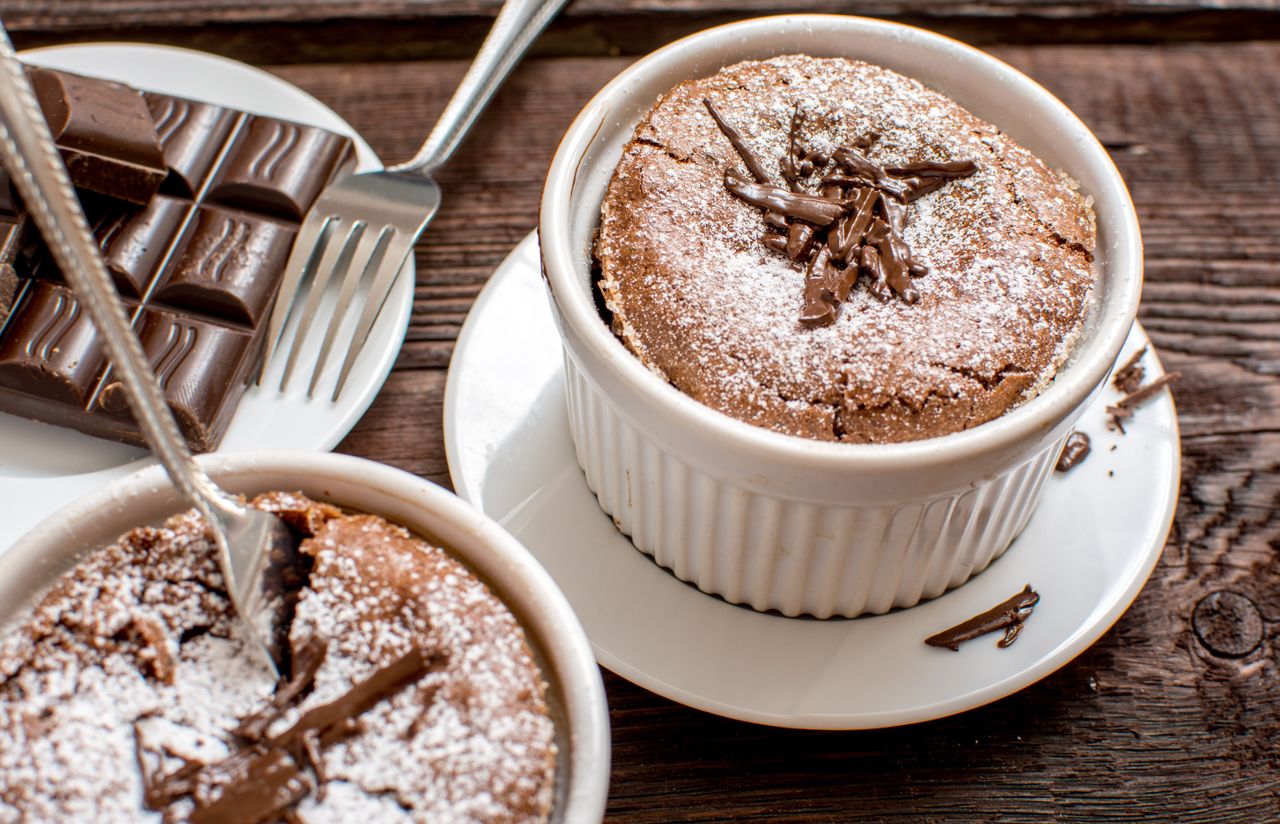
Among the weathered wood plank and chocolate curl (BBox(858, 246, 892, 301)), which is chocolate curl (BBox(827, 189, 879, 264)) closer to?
chocolate curl (BBox(858, 246, 892, 301))

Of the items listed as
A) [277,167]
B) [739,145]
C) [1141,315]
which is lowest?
[1141,315]

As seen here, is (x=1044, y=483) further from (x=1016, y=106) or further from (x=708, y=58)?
(x=708, y=58)

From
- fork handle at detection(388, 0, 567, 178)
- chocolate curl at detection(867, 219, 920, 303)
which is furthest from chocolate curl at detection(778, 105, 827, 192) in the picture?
fork handle at detection(388, 0, 567, 178)

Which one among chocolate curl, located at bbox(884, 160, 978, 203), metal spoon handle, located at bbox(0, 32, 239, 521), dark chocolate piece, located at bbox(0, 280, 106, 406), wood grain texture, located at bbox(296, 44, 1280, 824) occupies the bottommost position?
wood grain texture, located at bbox(296, 44, 1280, 824)

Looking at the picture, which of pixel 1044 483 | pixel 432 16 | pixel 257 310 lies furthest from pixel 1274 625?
pixel 432 16

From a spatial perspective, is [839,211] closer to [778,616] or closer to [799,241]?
[799,241]

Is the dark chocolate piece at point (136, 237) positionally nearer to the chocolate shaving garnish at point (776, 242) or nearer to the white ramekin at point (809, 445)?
the white ramekin at point (809, 445)

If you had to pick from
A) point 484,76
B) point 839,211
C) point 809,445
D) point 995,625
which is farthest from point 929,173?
point 484,76
